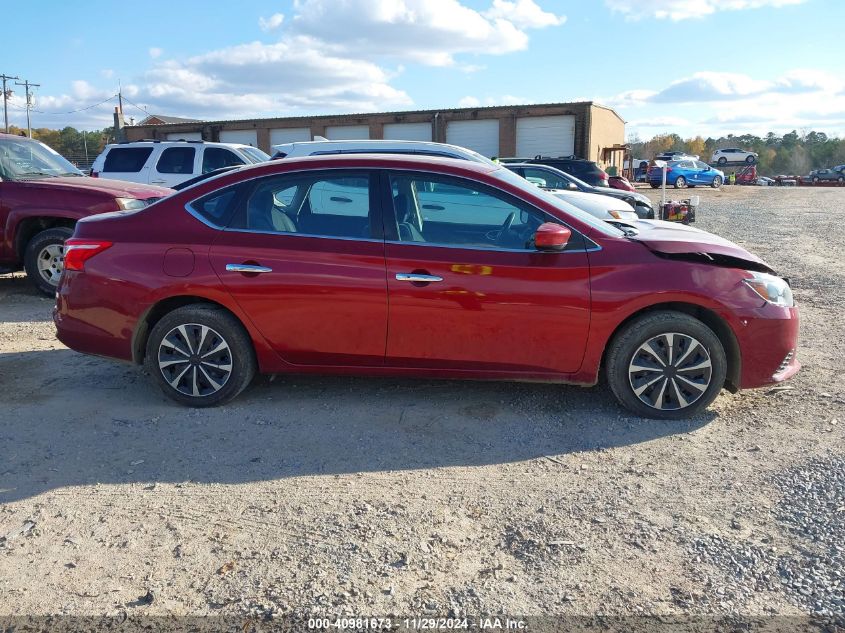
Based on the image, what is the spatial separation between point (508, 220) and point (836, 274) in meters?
7.85

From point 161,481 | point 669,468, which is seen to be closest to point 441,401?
point 669,468

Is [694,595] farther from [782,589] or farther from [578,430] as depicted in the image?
[578,430]

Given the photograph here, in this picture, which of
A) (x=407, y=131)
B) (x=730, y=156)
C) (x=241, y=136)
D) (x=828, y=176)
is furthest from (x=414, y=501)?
(x=730, y=156)

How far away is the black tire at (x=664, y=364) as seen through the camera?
4.54 metres

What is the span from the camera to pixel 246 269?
473cm

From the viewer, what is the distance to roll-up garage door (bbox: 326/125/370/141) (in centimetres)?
4488

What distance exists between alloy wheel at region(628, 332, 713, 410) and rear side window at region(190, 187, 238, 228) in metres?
2.92

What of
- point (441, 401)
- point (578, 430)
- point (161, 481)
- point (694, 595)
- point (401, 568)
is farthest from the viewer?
point (441, 401)

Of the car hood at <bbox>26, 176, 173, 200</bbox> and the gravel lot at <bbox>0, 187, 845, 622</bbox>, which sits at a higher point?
the car hood at <bbox>26, 176, 173, 200</bbox>

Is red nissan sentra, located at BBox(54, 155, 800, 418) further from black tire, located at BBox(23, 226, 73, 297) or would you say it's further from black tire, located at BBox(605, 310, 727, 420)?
black tire, located at BBox(23, 226, 73, 297)

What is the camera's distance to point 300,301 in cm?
471

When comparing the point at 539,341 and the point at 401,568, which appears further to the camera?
the point at 539,341

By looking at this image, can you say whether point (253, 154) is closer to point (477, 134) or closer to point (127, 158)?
point (127, 158)

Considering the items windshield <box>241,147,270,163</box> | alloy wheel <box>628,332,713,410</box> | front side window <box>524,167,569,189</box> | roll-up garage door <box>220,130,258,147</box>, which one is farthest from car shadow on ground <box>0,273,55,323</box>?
roll-up garage door <box>220,130,258,147</box>
